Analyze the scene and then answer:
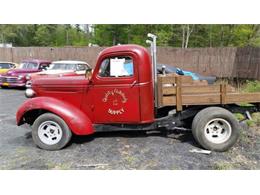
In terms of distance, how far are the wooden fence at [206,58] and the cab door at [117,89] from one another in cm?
976

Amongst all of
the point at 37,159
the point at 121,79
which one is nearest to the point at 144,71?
the point at 121,79

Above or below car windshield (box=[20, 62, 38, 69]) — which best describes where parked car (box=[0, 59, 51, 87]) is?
below

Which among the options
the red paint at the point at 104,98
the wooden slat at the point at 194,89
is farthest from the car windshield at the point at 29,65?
the wooden slat at the point at 194,89

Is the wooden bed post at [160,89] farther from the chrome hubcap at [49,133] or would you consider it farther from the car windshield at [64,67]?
the car windshield at [64,67]

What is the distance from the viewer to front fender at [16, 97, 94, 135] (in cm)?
464

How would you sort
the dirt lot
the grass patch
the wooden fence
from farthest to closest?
the wooden fence < the dirt lot < the grass patch

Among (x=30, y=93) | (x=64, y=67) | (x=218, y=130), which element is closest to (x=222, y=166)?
(x=218, y=130)

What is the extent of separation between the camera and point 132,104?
15.5 ft

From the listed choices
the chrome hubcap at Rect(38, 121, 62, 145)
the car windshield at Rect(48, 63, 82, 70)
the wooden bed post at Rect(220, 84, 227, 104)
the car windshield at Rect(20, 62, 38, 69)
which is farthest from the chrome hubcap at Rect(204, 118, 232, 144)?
the car windshield at Rect(20, 62, 38, 69)

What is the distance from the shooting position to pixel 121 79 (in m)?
4.67

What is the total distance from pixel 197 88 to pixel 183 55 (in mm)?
11588

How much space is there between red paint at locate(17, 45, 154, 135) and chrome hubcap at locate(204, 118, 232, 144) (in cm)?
109

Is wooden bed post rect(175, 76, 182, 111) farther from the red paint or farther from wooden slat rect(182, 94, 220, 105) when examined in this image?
the red paint

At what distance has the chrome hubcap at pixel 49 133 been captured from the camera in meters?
4.71
